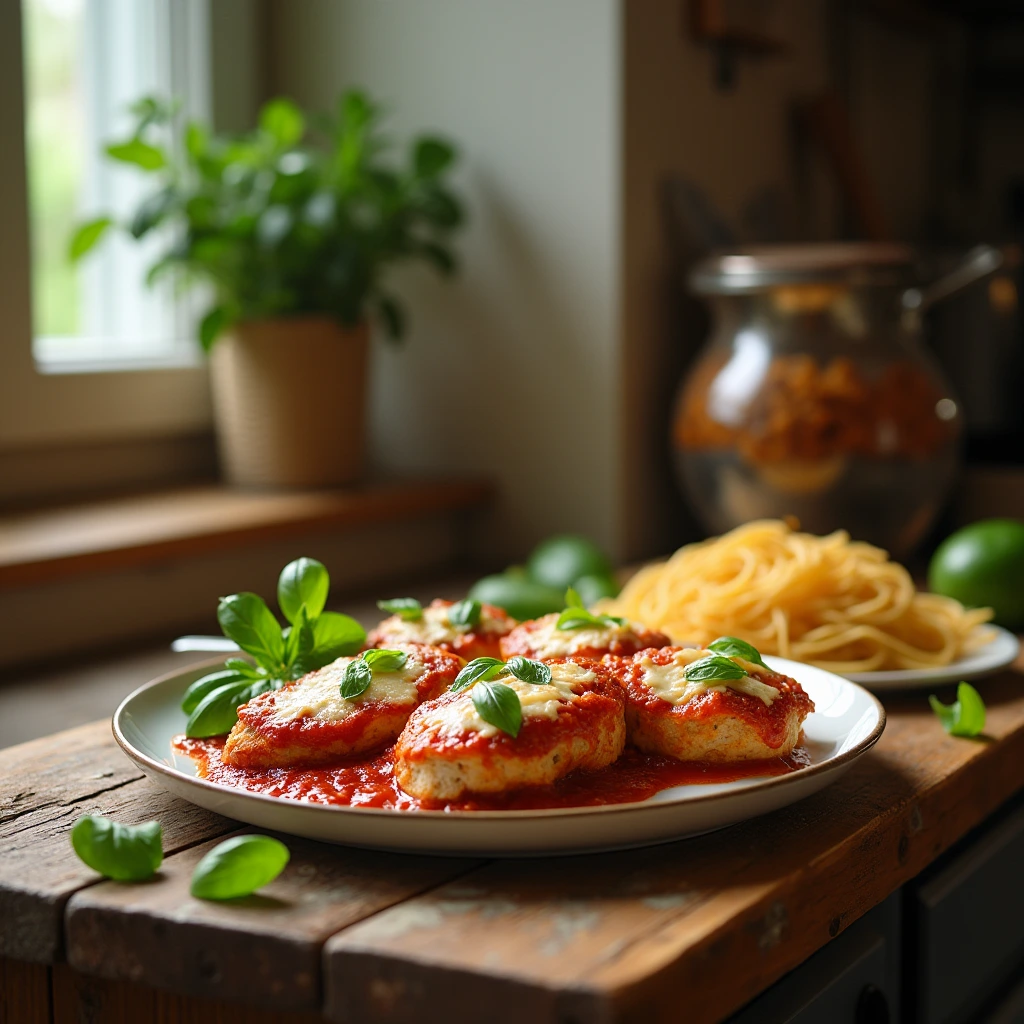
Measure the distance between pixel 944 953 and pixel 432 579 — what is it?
110cm

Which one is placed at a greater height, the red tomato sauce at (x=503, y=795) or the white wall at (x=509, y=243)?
the white wall at (x=509, y=243)

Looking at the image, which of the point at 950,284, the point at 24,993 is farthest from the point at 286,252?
the point at 24,993

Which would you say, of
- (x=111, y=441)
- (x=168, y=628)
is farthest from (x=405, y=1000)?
(x=111, y=441)

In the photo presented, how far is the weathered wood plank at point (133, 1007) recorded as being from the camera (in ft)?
2.39

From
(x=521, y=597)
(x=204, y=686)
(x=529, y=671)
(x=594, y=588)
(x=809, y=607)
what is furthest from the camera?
(x=594, y=588)

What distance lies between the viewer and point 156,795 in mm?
881

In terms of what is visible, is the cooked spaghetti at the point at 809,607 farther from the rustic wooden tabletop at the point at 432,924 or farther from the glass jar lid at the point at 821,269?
the glass jar lid at the point at 821,269

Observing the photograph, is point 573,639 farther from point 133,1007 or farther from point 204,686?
point 133,1007

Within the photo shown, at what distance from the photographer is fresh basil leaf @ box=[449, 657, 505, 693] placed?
786 millimetres

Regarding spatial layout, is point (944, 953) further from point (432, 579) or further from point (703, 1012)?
point (432, 579)

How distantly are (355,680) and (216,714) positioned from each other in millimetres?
121

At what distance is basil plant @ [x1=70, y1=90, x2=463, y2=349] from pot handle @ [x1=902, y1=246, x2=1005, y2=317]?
671 mm

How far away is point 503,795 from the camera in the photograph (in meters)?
0.73

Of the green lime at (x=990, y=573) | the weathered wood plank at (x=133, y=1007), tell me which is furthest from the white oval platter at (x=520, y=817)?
the green lime at (x=990, y=573)
